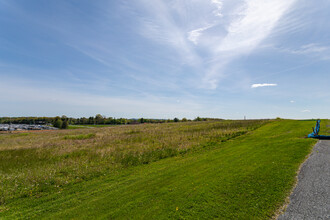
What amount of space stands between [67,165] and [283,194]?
14855 millimetres

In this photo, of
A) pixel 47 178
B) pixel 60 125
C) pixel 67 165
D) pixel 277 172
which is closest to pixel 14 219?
pixel 47 178

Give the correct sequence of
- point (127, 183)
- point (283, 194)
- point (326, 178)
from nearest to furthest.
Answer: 1. point (283, 194)
2. point (326, 178)
3. point (127, 183)

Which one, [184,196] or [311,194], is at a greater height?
[311,194]

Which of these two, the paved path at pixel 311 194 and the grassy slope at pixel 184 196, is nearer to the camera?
the paved path at pixel 311 194

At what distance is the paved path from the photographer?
179 inches

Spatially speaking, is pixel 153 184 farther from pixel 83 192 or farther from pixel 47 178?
pixel 47 178

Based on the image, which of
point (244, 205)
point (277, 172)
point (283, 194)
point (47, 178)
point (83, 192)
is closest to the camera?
point (244, 205)

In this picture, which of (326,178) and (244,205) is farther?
(326,178)

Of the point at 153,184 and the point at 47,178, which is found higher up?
the point at 153,184

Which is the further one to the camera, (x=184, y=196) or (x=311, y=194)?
(x=184, y=196)

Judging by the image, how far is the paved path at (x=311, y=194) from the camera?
4544 millimetres

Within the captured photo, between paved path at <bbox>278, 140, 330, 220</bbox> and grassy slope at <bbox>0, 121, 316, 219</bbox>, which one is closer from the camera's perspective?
paved path at <bbox>278, 140, 330, 220</bbox>

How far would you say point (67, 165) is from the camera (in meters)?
12.6

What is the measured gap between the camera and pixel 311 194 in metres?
5.50
